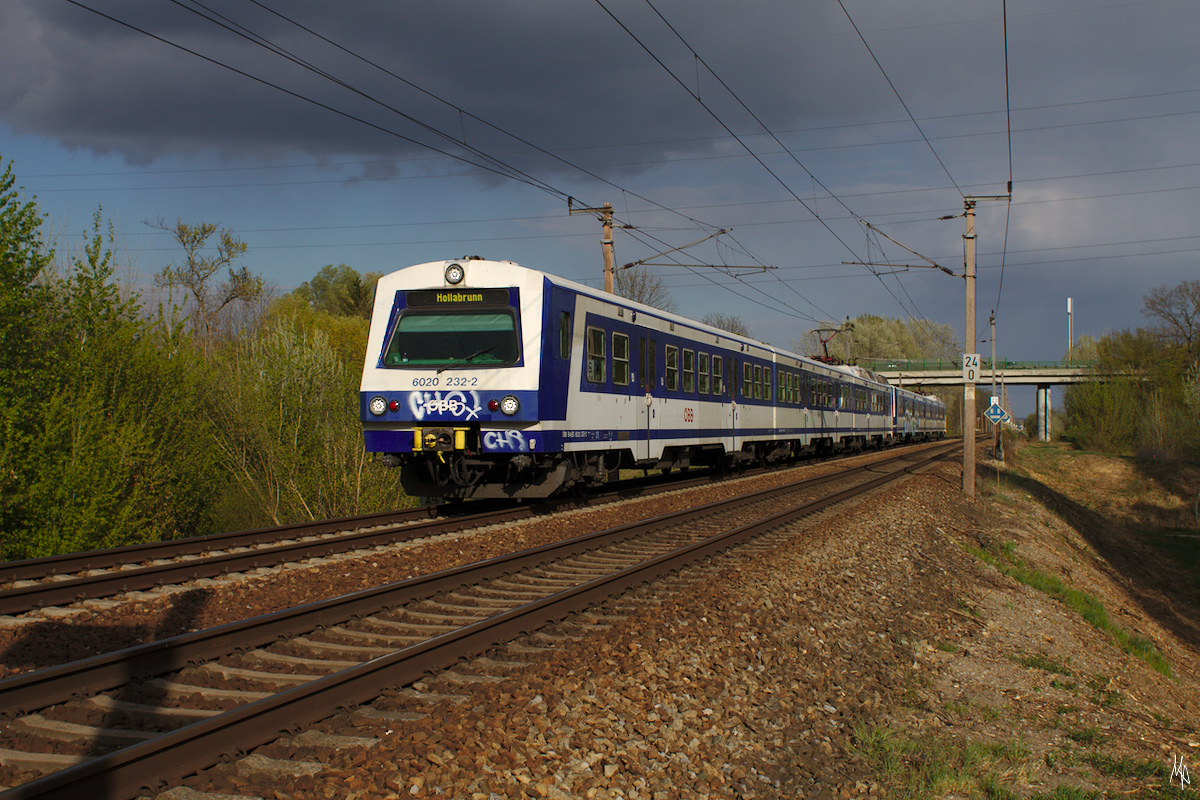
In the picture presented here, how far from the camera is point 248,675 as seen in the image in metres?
5.09

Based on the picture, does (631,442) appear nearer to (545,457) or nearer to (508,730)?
(545,457)

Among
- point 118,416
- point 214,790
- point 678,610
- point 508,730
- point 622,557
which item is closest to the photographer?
point 214,790

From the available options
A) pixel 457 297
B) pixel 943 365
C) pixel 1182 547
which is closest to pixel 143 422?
pixel 457 297

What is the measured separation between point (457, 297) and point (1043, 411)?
79.5 m

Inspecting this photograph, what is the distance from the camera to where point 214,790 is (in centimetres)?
360

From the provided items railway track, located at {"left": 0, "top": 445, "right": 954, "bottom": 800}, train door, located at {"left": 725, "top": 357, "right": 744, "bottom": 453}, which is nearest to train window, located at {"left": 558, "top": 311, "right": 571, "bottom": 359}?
railway track, located at {"left": 0, "top": 445, "right": 954, "bottom": 800}

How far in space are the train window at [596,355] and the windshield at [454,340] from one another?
171 centimetres

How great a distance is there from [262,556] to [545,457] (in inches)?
174

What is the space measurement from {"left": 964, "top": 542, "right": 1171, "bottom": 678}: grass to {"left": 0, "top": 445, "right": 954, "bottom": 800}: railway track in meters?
6.60

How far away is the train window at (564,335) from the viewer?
11906 millimetres

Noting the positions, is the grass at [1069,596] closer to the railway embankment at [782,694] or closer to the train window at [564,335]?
the railway embankment at [782,694]

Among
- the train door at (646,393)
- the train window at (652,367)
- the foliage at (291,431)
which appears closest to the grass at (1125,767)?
the train door at (646,393)

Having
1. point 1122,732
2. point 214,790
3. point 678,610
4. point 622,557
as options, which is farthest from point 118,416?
point 1122,732

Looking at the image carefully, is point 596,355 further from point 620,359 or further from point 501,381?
point 501,381
